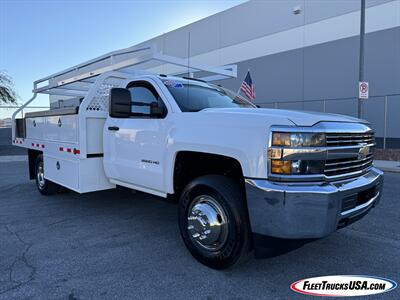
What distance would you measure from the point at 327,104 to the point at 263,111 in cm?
1414

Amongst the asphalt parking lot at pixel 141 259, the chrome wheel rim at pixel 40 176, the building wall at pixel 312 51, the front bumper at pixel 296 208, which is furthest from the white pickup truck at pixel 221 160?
the building wall at pixel 312 51

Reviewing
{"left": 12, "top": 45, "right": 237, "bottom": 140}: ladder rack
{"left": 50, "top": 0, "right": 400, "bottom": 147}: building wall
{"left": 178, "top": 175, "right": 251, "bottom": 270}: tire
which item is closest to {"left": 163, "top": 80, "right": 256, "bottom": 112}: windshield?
{"left": 12, "top": 45, "right": 237, "bottom": 140}: ladder rack

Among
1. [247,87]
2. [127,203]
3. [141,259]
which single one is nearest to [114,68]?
[127,203]

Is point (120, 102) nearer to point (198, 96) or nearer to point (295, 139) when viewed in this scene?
point (198, 96)

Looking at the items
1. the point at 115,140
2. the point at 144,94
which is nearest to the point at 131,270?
the point at 115,140

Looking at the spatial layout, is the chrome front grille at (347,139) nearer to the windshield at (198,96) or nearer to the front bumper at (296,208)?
the front bumper at (296,208)

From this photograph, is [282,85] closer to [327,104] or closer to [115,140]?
[327,104]

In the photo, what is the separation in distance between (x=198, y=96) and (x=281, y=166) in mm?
1804

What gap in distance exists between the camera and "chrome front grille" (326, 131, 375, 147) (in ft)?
9.33

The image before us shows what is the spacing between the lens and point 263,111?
314 cm

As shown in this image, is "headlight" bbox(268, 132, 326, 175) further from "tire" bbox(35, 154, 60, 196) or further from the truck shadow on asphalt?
"tire" bbox(35, 154, 60, 196)

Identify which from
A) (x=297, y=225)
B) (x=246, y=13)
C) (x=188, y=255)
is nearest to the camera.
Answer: (x=297, y=225)

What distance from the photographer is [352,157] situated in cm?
311

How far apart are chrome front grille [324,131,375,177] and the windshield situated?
159cm
